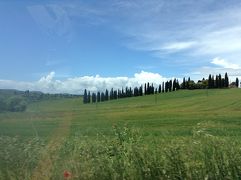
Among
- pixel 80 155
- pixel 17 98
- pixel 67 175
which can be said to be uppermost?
pixel 17 98

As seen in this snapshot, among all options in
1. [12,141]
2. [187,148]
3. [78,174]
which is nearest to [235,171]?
[187,148]

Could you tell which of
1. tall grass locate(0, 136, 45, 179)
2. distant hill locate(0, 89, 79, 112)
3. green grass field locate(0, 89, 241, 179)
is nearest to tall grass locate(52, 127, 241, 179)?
green grass field locate(0, 89, 241, 179)

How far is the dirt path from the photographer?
6.28 m

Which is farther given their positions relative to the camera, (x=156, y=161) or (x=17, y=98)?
(x=156, y=161)

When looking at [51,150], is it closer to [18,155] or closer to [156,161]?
[18,155]

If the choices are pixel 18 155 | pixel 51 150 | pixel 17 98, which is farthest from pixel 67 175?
pixel 17 98

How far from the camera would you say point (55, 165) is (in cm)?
632

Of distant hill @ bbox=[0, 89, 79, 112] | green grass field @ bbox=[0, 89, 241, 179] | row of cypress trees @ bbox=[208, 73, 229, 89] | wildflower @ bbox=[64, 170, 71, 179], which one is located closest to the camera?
distant hill @ bbox=[0, 89, 79, 112]

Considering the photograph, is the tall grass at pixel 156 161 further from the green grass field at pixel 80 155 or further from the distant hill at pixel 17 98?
the distant hill at pixel 17 98

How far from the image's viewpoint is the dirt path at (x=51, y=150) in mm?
6281

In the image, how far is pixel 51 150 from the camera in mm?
6535

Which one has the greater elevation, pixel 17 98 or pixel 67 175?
pixel 17 98

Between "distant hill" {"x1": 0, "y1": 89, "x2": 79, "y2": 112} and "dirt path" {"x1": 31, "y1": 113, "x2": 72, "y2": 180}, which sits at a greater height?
"distant hill" {"x1": 0, "y1": 89, "x2": 79, "y2": 112}

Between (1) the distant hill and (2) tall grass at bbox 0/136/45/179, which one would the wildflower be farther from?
(1) the distant hill
